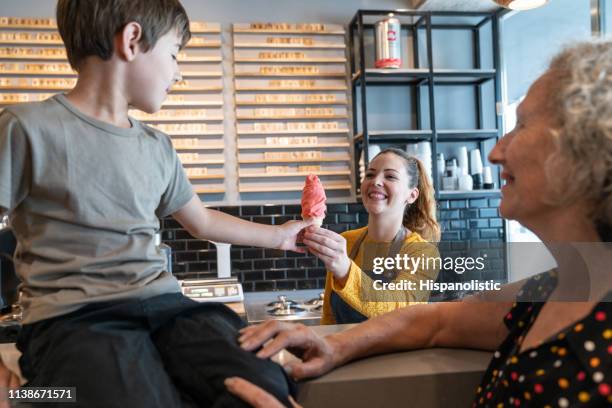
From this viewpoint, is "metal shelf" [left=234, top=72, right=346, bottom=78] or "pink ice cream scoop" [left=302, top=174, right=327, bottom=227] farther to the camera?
"metal shelf" [left=234, top=72, right=346, bottom=78]

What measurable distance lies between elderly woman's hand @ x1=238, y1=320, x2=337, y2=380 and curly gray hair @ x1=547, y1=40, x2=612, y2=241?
0.48 metres

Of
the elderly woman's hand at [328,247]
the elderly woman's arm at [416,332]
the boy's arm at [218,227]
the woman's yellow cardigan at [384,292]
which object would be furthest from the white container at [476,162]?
the elderly woman's arm at [416,332]

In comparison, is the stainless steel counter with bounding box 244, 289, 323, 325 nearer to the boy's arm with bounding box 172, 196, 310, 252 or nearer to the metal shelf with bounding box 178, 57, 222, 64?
the boy's arm with bounding box 172, 196, 310, 252

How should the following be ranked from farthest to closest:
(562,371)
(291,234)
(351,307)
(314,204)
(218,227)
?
(351,307) < (314,204) < (291,234) < (218,227) < (562,371)

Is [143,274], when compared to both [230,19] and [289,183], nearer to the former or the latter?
[289,183]

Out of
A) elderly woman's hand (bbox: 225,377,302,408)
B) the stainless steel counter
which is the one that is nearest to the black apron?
the stainless steel counter

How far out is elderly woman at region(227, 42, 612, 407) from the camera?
31.3 inches

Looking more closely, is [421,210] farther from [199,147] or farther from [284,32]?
[284,32]

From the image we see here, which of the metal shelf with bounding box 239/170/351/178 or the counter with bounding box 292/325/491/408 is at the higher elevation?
the metal shelf with bounding box 239/170/351/178

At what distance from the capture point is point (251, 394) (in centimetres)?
84

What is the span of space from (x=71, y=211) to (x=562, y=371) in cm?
89

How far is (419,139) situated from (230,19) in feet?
5.34

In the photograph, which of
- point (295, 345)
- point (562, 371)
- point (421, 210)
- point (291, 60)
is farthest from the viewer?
point (291, 60)

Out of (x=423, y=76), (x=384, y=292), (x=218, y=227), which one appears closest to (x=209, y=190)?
(x=423, y=76)
